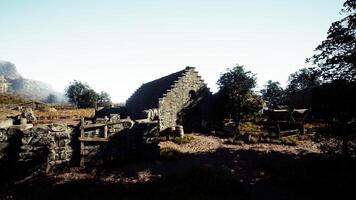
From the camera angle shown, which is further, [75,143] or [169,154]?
[169,154]

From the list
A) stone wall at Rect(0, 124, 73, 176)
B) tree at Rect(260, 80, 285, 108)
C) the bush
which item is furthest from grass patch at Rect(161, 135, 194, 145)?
tree at Rect(260, 80, 285, 108)

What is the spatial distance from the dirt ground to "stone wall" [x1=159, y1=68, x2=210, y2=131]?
1117 centimetres

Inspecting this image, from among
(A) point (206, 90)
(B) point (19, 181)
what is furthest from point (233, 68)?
(B) point (19, 181)

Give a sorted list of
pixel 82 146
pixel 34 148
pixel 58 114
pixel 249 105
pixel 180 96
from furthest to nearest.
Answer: pixel 58 114 → pixel 180 96 → pixel 249 105 → pixel 82 146 → pixel 34 148

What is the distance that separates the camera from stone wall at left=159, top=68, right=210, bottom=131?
28797mm

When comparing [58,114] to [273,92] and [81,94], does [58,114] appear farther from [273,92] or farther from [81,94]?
[273,92]

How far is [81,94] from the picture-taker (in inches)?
3344

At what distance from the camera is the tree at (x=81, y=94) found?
268 feet

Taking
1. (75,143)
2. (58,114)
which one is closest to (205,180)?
(75,143)

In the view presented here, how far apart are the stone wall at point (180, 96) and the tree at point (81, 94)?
58046 millimetres

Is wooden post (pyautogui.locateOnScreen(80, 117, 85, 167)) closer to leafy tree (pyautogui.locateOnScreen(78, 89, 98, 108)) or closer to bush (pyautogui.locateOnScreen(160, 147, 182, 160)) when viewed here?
bush (pyautogui.locateOnScreen(160, 147, 182, 160))

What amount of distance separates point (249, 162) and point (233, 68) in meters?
39.1

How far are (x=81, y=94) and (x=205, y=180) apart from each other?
79.9 metres

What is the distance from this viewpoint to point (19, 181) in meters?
13.6
